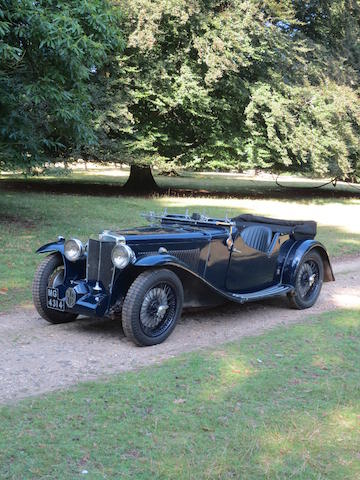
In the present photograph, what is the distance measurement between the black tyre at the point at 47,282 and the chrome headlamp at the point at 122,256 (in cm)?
93

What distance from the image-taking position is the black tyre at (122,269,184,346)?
554 centimetres

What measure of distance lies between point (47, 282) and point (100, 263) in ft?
2.41

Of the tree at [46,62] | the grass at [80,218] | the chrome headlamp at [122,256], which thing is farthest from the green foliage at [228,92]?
the chrome headlamp at [122,256]

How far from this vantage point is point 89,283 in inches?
234

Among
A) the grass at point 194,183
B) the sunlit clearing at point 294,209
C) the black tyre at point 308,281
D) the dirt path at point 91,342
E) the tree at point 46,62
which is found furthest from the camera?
the grass at point 194,183

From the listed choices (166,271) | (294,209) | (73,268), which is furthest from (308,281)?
(294,209)

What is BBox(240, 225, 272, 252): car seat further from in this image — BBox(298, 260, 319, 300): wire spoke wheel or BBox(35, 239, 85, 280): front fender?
BBox(35, 239, 85, 280): front fender

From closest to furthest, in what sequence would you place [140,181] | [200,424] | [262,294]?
1. [200,424]
2. [262,294]
3. [140,181]

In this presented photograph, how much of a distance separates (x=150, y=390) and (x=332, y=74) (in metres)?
24.3

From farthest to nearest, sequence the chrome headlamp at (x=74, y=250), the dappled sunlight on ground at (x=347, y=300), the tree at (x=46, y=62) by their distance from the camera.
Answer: the tree at (x=46, y=62)
the dappled sunlight on ground at (x=347, y=300)
the chrome headlamp at (x=74, y=250)

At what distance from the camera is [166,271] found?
19.0ft

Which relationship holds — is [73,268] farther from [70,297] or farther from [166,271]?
[166,271]

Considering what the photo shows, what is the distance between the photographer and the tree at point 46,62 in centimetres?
1057

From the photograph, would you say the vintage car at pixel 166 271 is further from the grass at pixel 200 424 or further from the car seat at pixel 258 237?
the grass at pixel 200 424
